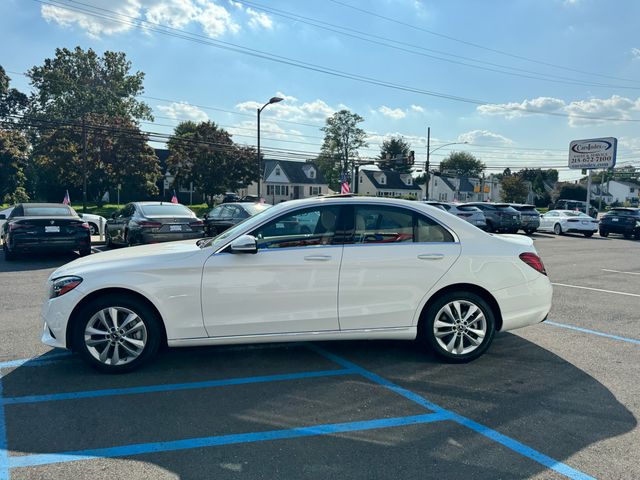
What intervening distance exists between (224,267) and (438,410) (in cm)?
217

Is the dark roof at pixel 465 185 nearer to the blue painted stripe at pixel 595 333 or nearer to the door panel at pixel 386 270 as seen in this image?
the blue painted stripe at pixel 595 333

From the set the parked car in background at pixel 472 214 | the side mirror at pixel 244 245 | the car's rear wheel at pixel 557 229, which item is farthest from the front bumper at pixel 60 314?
the car's rear wheel at pixel 557 229

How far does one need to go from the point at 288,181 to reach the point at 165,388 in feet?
235

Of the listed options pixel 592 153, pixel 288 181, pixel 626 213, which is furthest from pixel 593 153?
pixel 288 181

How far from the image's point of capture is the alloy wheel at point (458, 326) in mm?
4699

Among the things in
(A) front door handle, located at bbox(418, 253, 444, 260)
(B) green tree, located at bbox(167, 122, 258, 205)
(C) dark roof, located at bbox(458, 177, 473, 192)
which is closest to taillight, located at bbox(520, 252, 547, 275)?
(A) front door handle, located at bbox(418, 253, 444, 260)

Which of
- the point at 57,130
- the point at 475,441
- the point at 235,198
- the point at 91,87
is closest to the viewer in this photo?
the point at 475,441

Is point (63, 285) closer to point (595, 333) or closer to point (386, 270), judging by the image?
point (386, 270)

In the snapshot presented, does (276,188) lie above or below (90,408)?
above

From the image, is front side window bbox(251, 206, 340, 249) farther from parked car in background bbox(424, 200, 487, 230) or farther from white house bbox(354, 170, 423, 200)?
white house bbox(354, 170, 423, 200)

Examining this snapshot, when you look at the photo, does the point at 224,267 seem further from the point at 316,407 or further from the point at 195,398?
the point at 316,407

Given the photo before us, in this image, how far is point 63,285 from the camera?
432cm

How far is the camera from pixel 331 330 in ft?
14.9

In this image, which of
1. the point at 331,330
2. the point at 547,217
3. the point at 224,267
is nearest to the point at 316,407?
the point at 331,330
